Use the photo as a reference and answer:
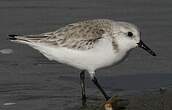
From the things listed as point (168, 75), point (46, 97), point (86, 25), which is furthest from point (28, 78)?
point (168, 75)

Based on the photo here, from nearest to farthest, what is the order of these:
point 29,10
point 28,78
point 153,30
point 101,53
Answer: point 101,53, point 28,78, point 153,30, point 29,10

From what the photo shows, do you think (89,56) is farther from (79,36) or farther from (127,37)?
(127,37)

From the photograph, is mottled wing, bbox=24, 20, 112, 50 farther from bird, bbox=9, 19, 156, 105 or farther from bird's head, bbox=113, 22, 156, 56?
bird's head, bbox=113, 22, 156, 56

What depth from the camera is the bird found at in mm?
8867

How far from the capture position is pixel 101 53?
8.83 m

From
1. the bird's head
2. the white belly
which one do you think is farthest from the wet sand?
the bird's head

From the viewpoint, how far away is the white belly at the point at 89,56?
29.0 ft

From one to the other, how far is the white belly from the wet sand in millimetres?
563

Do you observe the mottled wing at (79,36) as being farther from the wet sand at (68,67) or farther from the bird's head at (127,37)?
Result: the wet sand at (68,67)

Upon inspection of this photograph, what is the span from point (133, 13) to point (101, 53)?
13.0 ft

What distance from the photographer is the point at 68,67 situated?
10633 millimetres

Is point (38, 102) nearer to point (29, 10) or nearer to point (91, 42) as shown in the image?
point (91, 42)

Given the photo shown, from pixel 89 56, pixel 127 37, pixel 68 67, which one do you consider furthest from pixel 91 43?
pixel 68 67

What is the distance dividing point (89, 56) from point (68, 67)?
5.82ft
